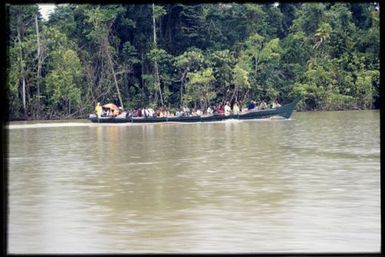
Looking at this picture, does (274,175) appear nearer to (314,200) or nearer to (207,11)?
(314,200)

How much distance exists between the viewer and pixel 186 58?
20516 mm

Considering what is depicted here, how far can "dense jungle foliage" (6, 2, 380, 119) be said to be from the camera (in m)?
20.0

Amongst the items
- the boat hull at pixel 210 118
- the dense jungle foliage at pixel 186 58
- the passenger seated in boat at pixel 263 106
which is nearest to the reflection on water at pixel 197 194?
the boat hull at pixel 210 118

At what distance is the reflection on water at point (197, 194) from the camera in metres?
4.09

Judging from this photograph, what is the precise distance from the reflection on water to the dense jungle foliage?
7.53m

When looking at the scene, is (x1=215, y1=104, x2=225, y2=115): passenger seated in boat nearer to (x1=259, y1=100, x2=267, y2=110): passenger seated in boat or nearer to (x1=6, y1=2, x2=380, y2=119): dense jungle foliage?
(x1=259, y1=100, x2=267, y2=110): passenger seated in boat

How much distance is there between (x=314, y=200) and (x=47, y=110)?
51.1 feet

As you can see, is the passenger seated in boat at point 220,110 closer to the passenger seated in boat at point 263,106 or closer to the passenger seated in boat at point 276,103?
the passenger seated in boat at point 263,106

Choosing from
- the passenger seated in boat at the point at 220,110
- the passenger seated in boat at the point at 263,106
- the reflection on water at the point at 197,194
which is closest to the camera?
the reflection on water at the point at 197,194

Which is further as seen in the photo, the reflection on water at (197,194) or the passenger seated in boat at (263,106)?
the passenger seated in boat at (263,106)

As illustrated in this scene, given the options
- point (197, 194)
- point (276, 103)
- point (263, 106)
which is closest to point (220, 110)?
point (263, 106)

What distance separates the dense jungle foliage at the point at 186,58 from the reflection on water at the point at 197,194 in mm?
7525

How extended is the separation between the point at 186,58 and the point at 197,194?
47.7 ft

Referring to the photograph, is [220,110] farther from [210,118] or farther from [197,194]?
[197,194]
